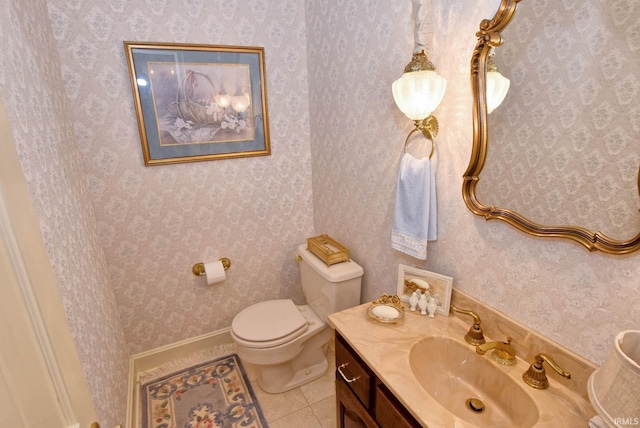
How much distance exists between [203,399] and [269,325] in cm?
63

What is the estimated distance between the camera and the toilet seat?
1734mm

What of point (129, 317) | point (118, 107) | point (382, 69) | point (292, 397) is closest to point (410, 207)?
point (382, 69)

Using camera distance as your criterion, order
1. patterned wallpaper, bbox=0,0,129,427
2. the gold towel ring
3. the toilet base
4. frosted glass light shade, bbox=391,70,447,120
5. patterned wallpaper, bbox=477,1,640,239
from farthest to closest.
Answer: the toilet base
the gold towel ring
frosted glass light shade, bbox=391,70,447,120
patterned wallpaper, bbox=0,0,129,427
patterned wallpaper, bbox=477,1,640,239

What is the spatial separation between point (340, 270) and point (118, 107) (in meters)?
1.51

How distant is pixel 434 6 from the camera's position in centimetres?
110

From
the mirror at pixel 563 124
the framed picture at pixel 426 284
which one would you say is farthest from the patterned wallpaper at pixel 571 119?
the framed picture at pixel 426 284

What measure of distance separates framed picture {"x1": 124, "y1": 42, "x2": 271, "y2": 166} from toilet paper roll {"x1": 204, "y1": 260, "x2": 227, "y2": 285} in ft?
2.26

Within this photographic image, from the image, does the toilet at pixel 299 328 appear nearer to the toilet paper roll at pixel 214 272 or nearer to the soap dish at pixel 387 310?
the toilet paper roll at pixel 214 272

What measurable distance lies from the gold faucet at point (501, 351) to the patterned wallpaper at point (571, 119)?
1.36ft

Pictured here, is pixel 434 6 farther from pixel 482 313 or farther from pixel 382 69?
pixel 482 313

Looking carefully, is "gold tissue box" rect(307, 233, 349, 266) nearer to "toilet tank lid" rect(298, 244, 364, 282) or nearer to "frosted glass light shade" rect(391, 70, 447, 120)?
"toilet tank lid" rect(298, 244, 364, 282)

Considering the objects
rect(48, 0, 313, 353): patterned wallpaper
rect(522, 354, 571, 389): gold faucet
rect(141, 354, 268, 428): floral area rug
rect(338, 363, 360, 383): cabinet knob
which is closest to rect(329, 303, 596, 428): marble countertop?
rect(522, 354, 571, 389): gold faucet

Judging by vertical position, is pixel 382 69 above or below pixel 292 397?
above

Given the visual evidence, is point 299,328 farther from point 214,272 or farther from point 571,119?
point 571,119
